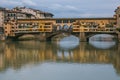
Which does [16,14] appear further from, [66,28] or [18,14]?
[66,28]

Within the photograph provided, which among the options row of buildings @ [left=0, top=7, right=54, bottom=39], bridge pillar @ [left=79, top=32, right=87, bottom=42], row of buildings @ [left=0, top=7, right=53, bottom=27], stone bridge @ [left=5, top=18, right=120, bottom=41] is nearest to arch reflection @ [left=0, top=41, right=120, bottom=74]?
bridge pillar @ [left=79, top=32, right=87, bottom=42]

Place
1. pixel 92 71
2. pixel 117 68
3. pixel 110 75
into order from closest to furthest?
1. pixel 110 75
2. pixel 92 71
3. pixel 117 68

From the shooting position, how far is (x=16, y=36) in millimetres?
65125

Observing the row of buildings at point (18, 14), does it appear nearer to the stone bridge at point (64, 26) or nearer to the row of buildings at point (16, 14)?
the row of buildings at point (16, 14)

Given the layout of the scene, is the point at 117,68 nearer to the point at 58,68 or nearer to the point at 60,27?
the point at 58,68

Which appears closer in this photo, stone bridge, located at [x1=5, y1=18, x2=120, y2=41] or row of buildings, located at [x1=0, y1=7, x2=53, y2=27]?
stone bridge, located at [x1=5, y1=18, x2=120, y2=41]

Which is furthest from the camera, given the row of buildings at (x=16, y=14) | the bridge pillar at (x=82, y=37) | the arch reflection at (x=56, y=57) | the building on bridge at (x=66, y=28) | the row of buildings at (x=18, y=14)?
the row of buildings at (x=18, y=14)

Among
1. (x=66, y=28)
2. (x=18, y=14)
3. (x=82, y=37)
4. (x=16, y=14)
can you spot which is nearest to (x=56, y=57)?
(x=82, y=37)

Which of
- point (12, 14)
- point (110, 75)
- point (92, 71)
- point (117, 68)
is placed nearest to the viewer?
point (110, 75)

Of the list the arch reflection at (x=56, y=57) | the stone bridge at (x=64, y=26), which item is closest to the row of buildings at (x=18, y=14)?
the stone bridge at (x=64, y=26)

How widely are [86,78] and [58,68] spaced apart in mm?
4350

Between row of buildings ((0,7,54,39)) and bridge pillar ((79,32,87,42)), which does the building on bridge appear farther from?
row of buildings ((0,7,54,39))

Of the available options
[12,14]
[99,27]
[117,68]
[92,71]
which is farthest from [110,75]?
[12,14]

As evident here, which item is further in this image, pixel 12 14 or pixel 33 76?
pixel 12 14
